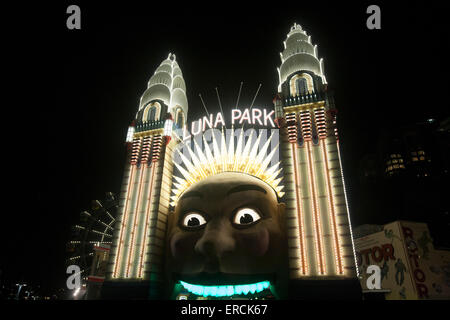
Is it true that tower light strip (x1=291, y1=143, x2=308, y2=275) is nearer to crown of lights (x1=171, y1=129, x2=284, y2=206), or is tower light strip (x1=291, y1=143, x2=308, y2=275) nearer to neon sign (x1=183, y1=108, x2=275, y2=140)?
crown of lights (x1=171, y1=129, x2=284, y2=206)

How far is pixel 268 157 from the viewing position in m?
17.0

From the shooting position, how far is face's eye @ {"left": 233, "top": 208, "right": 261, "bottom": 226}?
14180 mm

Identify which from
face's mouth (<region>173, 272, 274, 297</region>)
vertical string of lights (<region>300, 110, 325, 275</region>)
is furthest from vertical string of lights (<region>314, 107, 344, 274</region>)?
face's mouth (<region>173, 272, 274, 297</region>)

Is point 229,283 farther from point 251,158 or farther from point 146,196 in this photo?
point 146,196

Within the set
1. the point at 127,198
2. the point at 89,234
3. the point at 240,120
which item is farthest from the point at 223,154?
the point at 89,234

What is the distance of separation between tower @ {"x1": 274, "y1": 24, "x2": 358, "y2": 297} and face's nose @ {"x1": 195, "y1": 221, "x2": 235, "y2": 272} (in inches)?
119

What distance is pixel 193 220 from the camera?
50.0 feet

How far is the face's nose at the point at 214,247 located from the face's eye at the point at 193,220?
4.61ft

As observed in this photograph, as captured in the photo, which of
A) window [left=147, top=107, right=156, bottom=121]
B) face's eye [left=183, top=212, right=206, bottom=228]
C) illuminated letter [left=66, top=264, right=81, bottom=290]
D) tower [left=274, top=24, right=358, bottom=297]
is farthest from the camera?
illuminated letter [left=66, top=264, right=81, bottom=290]

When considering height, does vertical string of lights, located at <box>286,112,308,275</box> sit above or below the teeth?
above

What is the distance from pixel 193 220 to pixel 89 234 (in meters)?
16.5

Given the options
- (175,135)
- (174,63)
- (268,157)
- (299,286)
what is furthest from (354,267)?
(174,63)

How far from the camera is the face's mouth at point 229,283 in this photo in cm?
1316

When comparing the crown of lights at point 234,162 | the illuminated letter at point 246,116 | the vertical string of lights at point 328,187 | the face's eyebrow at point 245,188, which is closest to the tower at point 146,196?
the crown of lights at point 234,162
